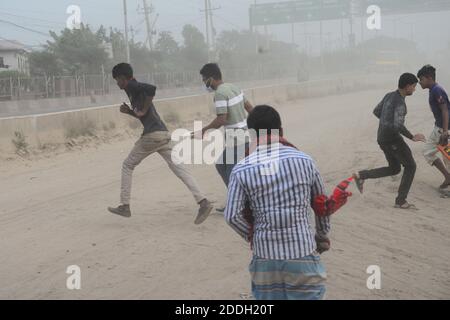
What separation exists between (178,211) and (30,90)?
26.9 meters

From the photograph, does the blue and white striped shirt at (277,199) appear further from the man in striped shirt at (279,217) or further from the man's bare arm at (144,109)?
the man's bare arm at (144,109)

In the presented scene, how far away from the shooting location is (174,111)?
17.3m

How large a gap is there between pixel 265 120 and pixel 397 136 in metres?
4.58

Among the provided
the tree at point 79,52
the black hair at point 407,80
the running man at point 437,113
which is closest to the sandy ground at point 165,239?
the running man at point 437,113

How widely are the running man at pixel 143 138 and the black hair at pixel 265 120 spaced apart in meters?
3.55

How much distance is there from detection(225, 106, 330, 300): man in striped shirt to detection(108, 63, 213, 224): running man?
3.65m

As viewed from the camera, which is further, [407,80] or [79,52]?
[79,52]

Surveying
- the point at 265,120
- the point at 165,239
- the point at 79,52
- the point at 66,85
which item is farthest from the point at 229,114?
the point at 79,52

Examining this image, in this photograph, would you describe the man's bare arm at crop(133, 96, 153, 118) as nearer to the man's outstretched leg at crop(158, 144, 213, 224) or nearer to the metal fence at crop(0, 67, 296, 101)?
the man's outstretched leg at crop(158, 144, 213, 224)

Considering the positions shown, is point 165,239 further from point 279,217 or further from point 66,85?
point 66,85

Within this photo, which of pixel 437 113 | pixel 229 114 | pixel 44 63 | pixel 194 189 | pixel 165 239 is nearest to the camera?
pixel 165 239

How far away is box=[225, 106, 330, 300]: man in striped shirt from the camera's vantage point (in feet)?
10.7

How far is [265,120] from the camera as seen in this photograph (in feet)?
11.2
